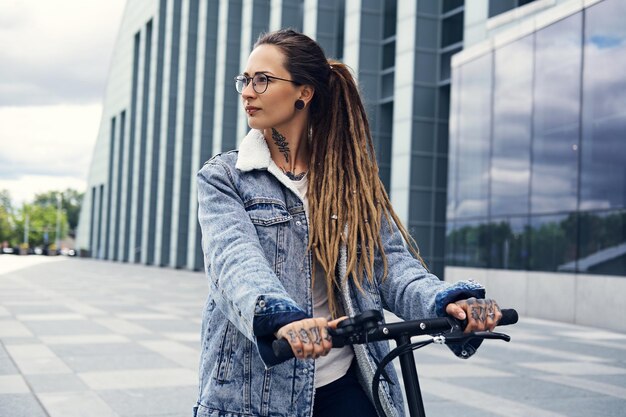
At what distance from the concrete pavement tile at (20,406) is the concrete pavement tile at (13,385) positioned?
0.58 ft

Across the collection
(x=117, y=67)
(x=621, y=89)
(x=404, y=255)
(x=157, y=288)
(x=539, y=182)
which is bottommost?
(x=157, y=288)

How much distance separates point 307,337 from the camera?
5.91ft

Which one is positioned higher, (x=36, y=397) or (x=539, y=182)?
(x=539, y=182)

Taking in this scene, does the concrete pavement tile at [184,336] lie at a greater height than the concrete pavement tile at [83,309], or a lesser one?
greater

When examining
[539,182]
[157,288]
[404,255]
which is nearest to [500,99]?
[539,182]

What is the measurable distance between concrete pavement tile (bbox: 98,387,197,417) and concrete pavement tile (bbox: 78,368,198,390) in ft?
0.73

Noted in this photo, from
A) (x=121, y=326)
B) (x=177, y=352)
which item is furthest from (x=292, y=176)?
(x=121, y=326)

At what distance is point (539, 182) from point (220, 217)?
1548 centimetres

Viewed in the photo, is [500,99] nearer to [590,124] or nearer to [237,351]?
[590,124]

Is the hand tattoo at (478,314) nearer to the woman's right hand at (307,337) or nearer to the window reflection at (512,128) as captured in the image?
the woman's right hand at (307,337)

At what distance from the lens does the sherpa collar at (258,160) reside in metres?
2.44

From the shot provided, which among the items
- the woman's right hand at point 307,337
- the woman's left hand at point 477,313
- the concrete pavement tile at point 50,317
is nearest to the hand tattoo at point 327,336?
the woman's right hand at point 307,337

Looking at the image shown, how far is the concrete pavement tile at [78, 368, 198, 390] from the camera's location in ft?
24.2

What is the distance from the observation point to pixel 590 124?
15.5 metres
